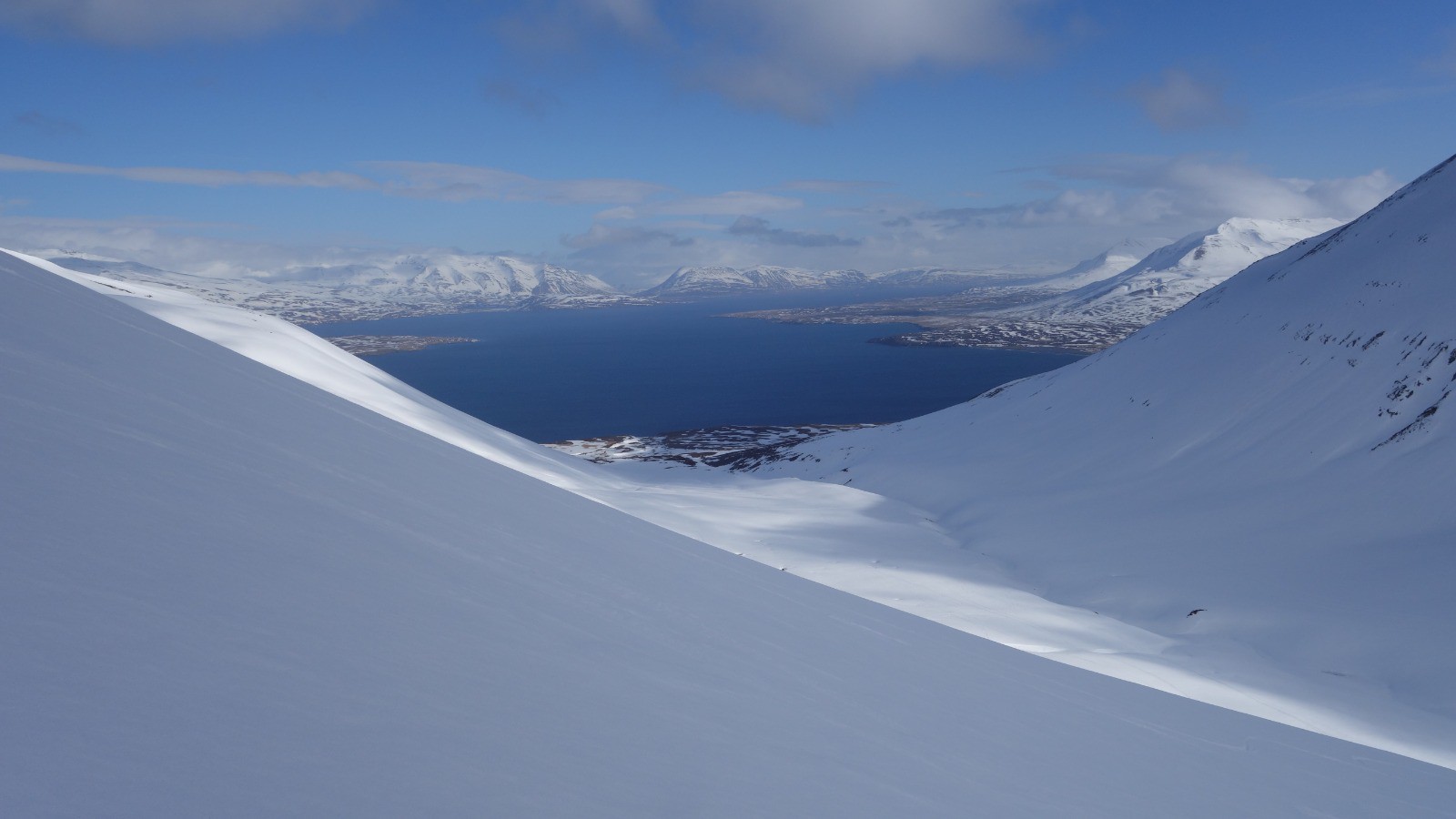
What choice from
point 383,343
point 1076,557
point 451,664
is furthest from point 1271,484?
point 383,343

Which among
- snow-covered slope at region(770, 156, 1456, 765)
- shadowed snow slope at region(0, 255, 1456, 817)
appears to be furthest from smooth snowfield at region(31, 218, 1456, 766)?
shadowed snow slope at region(0, 255, 1456, 817)

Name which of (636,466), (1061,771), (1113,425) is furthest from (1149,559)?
(636,466)

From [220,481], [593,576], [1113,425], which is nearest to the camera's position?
[220,481]

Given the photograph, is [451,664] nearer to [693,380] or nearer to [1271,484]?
[1271,484]

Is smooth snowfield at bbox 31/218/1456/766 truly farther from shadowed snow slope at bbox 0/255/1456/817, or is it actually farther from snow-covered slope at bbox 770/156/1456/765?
shadowed snow slope at bbox 0/255/1456/817

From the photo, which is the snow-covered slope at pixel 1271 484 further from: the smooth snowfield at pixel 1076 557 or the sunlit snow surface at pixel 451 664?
the sunlit snow surface at pixel 451 664

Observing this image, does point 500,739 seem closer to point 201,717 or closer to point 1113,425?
point 201,717

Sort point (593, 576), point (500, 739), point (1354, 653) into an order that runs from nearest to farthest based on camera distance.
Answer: point (500, 739) → point (593, 576) → point (1354, 653)
